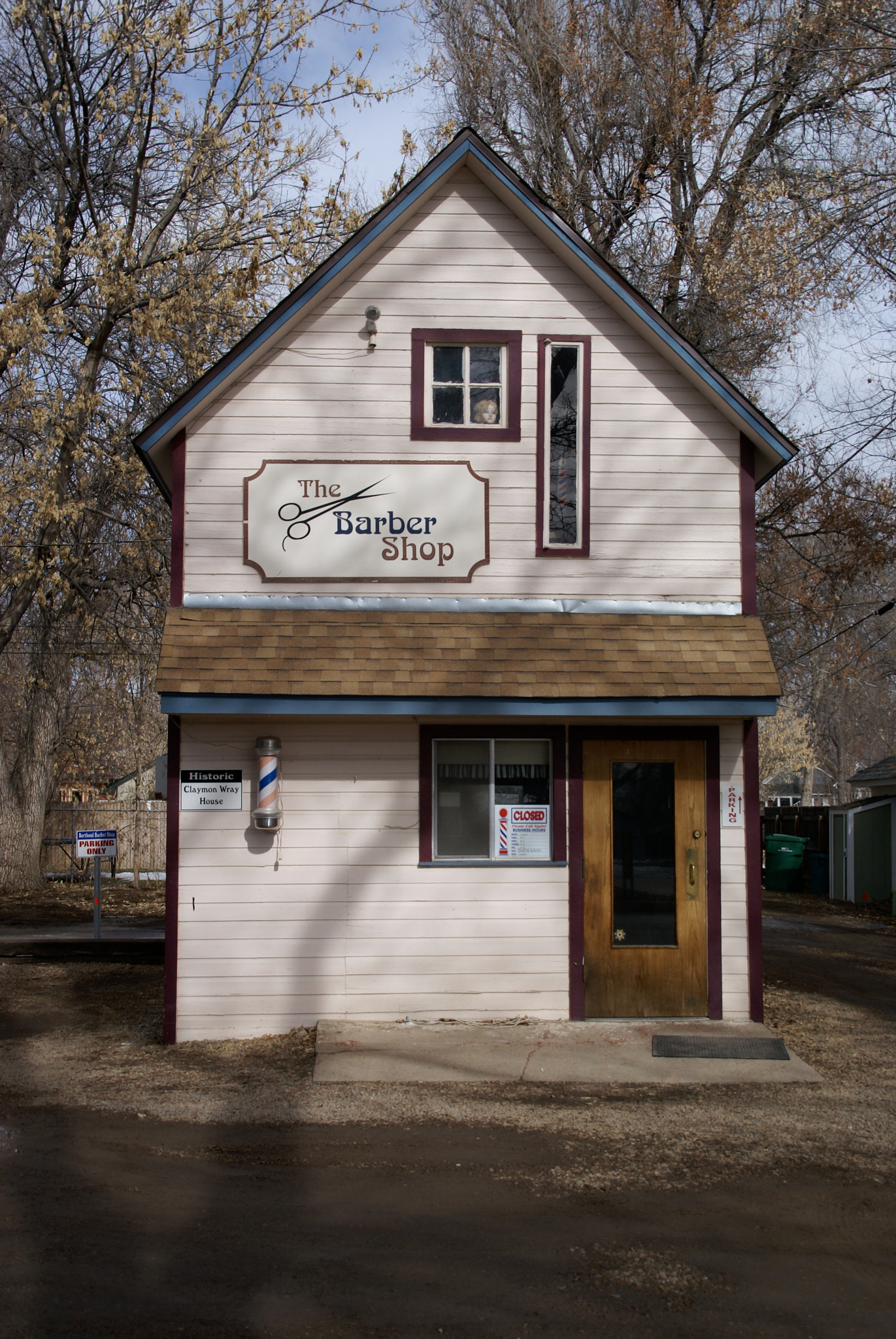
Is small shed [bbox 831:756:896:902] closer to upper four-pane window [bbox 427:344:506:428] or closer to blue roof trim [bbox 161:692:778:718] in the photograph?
blue roof trim [bbox 161:692:778:718]

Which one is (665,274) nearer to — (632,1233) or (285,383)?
(285,383)

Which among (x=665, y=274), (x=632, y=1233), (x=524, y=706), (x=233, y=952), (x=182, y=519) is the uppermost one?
(x=665, y=274)

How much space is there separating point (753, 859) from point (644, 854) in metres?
0.94

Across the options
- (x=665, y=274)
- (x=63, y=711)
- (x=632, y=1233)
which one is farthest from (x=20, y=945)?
(x=665, y=274)

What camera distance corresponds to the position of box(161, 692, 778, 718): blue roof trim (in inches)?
350

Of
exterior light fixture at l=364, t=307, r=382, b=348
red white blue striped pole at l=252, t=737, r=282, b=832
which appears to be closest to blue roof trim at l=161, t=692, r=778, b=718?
red white blue striped pole at l=252, t=737, r=282, b=832

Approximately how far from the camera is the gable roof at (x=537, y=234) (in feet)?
31.1

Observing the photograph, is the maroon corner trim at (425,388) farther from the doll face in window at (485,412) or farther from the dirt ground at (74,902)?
the dirt ground at (74,902)

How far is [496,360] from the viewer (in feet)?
32.7

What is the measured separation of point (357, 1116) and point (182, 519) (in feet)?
16.7

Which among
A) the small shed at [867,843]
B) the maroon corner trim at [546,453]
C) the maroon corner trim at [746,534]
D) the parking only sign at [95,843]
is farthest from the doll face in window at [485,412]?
the small shed at [867,843]

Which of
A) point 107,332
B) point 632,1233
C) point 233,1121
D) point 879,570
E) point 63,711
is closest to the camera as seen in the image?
point 632,1233

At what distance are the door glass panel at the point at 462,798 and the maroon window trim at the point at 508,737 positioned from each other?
0.29 feet

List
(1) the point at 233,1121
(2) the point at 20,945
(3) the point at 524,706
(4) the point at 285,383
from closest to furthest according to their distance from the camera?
1. (1) the point at 233,1121
2. (3) the point at 524,706
3. (4) the point at 285,383
4. (2) the point at 20,945
